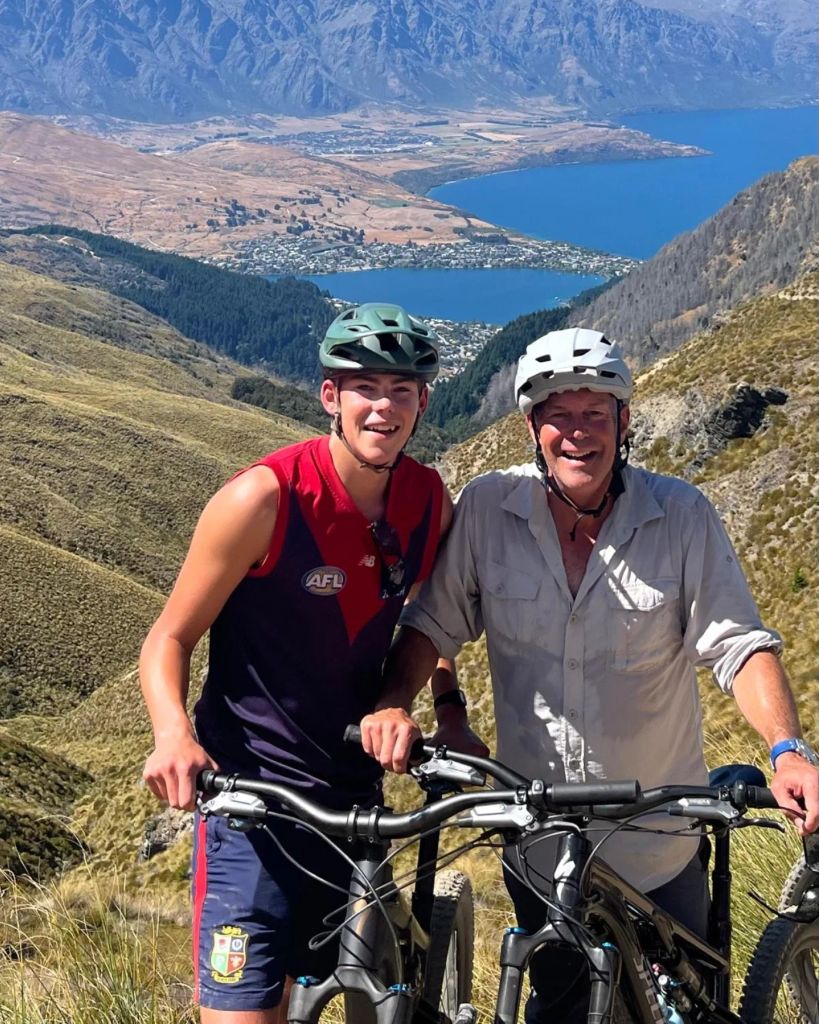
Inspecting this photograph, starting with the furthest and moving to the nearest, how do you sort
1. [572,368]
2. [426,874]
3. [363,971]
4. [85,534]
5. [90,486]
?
[90,486] < [85,534] < [572,368] < [426,874] < [363,971]

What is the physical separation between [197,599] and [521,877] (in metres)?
1.55

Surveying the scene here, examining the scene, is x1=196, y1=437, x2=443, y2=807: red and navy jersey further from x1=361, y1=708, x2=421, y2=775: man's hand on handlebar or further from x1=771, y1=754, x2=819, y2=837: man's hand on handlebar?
x1=771, y1=754, x2=819, y2=837: man's hand on handlebar

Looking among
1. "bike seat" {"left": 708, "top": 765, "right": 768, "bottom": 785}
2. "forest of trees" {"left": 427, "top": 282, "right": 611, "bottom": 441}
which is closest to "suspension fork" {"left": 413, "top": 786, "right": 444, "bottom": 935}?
"bike seat" {"left": 708, "top": 765, "right": 768, "bottom": 785}

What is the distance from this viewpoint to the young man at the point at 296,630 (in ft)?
12.5

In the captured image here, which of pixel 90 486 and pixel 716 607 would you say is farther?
pixel 90 486

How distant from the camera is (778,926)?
4117 millimetres

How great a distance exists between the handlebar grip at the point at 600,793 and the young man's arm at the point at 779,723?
612mm

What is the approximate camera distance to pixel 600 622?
12.9ft

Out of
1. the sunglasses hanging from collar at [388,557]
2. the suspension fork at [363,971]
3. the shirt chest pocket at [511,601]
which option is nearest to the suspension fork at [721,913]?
the shirt chest pocket at [511,601]

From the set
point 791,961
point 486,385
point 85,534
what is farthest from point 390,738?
point 486,385

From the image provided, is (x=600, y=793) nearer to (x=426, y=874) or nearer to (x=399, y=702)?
(x=426, y=874)

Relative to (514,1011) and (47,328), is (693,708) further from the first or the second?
(47,328)

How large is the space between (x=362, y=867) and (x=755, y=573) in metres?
23.2

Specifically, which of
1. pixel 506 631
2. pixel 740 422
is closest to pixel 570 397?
pixel 506 631
